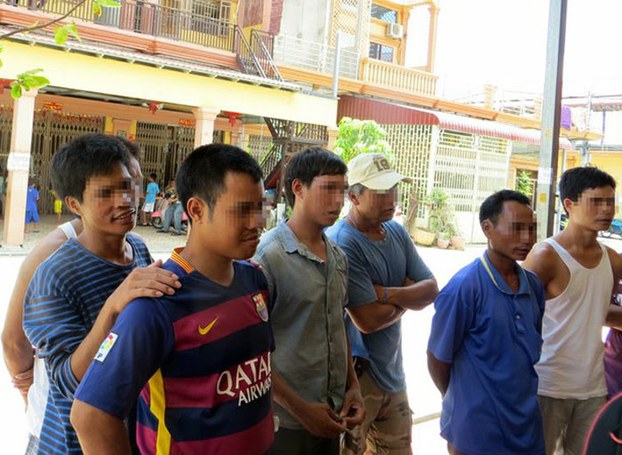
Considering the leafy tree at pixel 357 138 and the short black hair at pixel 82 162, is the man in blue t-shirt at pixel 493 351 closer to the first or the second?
the short black hair at pixel 82 162

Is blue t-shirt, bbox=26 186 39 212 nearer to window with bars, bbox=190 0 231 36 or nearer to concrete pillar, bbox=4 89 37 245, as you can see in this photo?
concrete pillar, bbox=4 89 37 245

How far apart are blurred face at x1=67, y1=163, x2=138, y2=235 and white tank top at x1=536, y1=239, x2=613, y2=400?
203 cm

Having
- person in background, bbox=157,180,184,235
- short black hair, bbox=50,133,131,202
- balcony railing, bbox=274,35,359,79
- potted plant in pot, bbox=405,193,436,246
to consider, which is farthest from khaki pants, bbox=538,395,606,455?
balcony railing, bbox=274,35,359,79

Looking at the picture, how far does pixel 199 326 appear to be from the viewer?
1.56 m

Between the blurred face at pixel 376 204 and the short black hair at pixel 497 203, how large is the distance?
436 mm

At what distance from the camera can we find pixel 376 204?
2.92 metres

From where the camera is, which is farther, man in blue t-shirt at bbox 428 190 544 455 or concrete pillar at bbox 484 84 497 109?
concrete pillar at bbox 484 84 497 109

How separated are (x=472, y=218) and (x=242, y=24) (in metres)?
9.10

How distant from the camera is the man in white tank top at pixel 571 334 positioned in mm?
2902

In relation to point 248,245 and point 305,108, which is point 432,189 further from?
point 248,245

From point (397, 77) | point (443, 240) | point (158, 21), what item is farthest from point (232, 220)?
point (397, 77)

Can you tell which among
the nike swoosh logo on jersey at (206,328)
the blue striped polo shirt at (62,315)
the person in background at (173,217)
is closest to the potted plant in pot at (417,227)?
the person in background at (173,217)

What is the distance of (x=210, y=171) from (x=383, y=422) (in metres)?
Result: 1.78

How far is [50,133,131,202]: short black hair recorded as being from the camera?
1.90 metres
